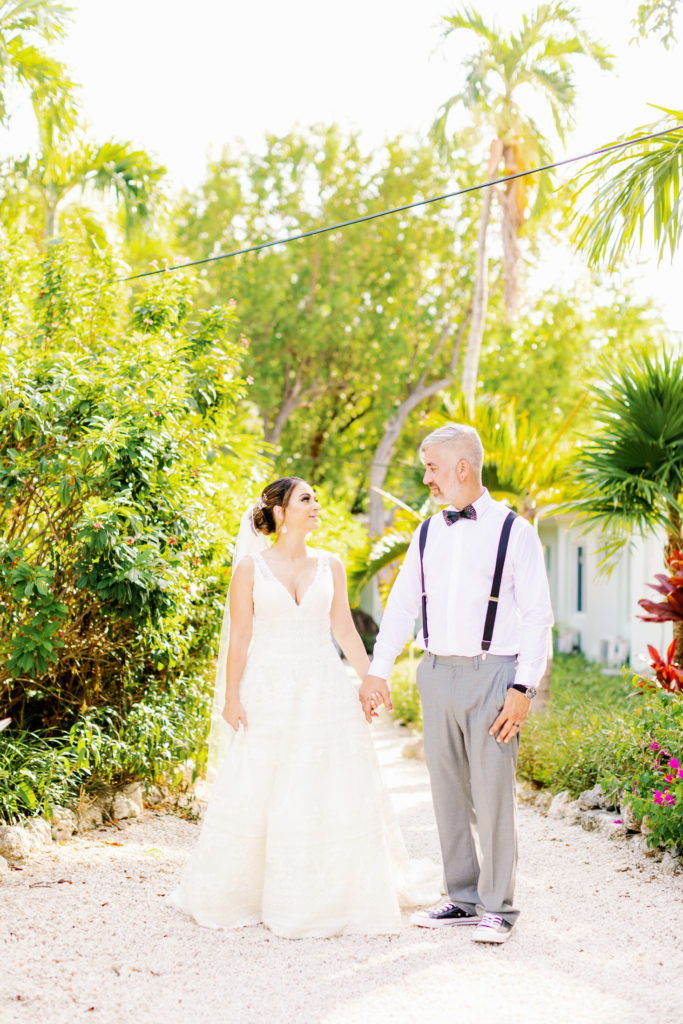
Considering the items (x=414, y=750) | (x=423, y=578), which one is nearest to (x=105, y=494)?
(x=423, y=578)

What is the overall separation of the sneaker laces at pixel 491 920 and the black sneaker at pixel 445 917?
151 mm

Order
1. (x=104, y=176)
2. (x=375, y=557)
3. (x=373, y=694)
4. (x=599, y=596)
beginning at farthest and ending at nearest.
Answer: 1. (x=599, y=596)
2. (x=104, y=176)
3. (x=375, y=557)
4. (x=373, y=694)

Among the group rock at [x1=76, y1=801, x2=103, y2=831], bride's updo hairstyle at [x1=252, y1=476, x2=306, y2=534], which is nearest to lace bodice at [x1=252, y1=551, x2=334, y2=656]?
bride's updo hairstyle at [x1=252, y1=476, x2=306, y2=534]

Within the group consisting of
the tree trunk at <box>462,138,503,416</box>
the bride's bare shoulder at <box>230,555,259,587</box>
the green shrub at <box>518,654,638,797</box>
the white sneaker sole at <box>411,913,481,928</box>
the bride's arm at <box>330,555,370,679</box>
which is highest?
the tree trunk at <box>462,138,503,416</box>

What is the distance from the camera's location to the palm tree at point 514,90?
46.6 ft

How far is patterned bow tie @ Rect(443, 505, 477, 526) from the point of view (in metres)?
4.36

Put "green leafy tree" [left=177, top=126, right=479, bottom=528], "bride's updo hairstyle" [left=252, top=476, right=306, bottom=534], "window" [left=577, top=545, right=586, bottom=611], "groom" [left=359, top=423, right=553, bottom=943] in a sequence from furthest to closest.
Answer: "green leafy tree" [left=177, top=126, right=479, bottom=528]
"window" [left=577, top=545, right=586, bottom=611]
"bride's updo hairstyle" [left=252, top=476, right=306, bottom=534]
"groom" [left=359, top=423, right=553, bottom=943]

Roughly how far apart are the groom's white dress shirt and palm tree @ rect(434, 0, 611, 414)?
30.4 feet

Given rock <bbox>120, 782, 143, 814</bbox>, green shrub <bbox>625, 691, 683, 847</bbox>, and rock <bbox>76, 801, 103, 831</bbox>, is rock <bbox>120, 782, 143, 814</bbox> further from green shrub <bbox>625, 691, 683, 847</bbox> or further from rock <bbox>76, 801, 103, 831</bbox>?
green shrub <bbox>625, 691, 683, 847</bbox>

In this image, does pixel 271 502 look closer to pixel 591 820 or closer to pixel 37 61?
pixel 591 820

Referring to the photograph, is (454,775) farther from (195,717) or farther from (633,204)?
(633,204)

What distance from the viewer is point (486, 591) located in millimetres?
4266

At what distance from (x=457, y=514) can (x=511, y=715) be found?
929 mm

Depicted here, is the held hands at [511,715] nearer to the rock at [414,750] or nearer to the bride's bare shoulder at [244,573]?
the bride's bare shoulder at [244,573]
